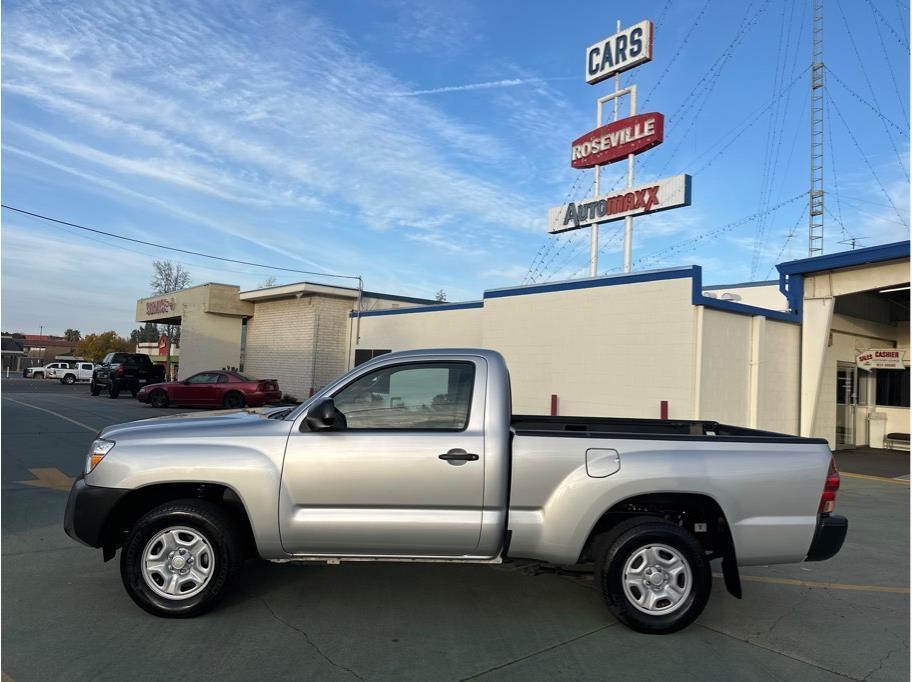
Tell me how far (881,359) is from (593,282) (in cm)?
787

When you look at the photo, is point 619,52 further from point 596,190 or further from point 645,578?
point 645,578

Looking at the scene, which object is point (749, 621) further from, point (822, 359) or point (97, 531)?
point (822, 359)

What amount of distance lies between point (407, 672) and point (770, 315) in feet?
44.2

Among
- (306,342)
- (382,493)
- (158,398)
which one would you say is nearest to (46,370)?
(158,398)

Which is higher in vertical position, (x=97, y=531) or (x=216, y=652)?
(x=97, y=531)

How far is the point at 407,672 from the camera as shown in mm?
3623

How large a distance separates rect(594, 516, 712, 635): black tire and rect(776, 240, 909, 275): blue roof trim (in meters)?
12.1

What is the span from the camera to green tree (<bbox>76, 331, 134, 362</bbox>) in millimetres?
86562

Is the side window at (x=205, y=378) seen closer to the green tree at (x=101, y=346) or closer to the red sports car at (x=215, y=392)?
the red sports car at (x=215, y=392)

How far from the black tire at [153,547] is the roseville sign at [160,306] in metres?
30.3

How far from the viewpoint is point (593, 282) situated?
15227 mm

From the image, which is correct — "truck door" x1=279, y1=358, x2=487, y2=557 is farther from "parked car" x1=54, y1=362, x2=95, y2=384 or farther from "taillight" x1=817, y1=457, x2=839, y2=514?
"parked car" x1=54, y1=362, x2=95, y2=384

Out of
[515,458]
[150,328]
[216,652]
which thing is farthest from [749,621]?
[150,328]

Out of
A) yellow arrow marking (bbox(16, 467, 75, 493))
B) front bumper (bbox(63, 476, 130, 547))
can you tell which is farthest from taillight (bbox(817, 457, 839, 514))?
yellow arrow marking (bbox(16, 467, 75, 493))
